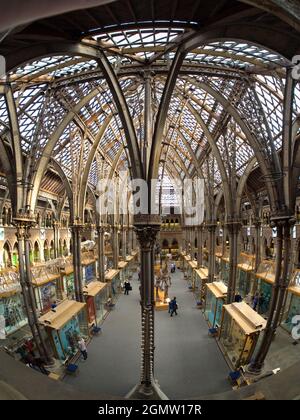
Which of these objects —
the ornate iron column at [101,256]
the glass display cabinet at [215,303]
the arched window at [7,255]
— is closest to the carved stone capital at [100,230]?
the ornate iron column at [101,256]

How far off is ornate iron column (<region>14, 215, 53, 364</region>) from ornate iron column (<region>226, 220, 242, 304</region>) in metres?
11.1

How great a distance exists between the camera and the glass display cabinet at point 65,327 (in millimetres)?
12938

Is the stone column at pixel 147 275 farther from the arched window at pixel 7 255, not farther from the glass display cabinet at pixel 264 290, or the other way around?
the arched window at pixel 7 255

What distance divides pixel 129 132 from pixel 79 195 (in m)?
10.6

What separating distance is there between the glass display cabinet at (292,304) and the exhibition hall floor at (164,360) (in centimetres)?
429

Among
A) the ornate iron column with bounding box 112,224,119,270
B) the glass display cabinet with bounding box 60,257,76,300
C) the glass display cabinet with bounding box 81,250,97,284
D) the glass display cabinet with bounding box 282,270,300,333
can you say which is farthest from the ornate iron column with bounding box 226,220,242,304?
the glass display cabinet with bounding box 81,250,97,284

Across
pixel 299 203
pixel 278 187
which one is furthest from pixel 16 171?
pixel 299 203

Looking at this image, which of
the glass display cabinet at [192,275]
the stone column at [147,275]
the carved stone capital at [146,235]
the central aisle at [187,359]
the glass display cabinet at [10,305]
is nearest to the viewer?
the stone column at [147,275]

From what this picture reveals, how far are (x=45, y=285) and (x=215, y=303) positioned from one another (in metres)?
12.8

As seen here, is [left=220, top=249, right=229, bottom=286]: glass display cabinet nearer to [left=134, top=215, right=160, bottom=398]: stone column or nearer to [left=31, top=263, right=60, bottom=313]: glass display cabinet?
[left=31, top=263, right=60, bottom=313]: glass display cabinet

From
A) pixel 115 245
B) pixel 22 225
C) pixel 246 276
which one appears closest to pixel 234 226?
pixel 246 276

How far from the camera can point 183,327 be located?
19.0 metres

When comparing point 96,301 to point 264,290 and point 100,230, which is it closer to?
point 100,230

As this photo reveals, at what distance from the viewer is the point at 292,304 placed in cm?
1570
